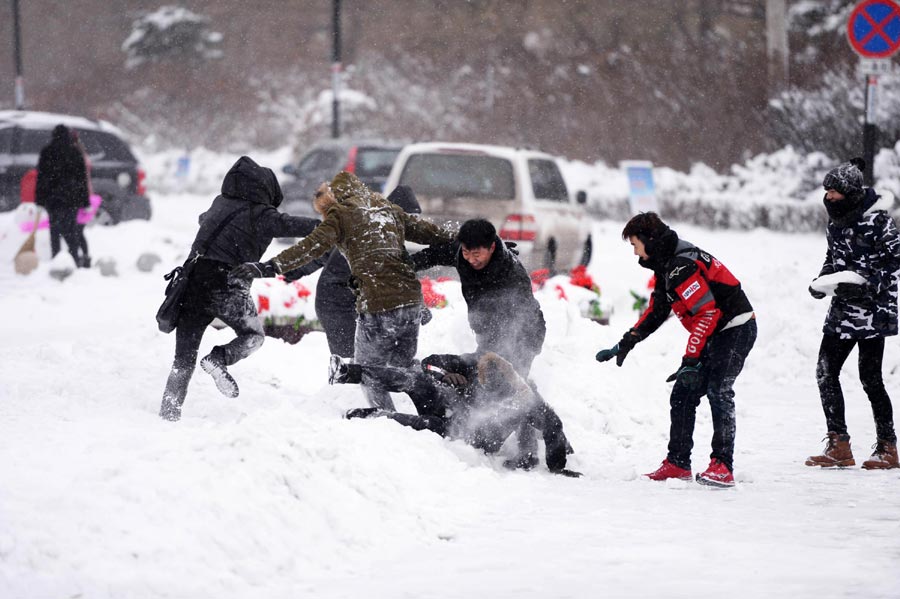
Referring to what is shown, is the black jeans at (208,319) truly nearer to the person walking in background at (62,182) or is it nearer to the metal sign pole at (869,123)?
the metal sign pole at (869,123)

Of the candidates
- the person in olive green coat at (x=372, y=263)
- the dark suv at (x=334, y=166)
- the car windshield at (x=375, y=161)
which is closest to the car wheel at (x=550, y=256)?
the dark suv at (x=334, y=166)

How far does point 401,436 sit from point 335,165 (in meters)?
13.9

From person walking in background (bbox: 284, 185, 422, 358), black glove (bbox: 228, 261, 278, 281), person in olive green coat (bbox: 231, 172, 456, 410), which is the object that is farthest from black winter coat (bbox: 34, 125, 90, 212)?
black glove (bbox: 228, 261, 278, 281)

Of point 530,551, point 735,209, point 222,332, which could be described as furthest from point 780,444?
point 735,209

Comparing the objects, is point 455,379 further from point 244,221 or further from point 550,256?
point 550,256

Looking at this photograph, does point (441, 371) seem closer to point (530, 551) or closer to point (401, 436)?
point (401, 436)

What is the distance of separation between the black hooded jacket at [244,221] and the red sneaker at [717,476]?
2540 millimetres

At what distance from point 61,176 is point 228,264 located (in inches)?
348

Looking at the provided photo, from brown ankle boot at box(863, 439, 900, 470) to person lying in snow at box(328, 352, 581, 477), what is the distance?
1.68m

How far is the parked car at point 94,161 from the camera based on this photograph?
19266 millimetres

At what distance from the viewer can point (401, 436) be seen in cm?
657

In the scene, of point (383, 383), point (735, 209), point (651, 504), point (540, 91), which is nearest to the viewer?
point (651, 504)

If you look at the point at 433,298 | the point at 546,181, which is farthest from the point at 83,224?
the point at 433,298

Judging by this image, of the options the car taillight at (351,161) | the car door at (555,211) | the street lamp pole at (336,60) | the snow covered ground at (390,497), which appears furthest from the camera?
the street lamp pole at (336,60)
